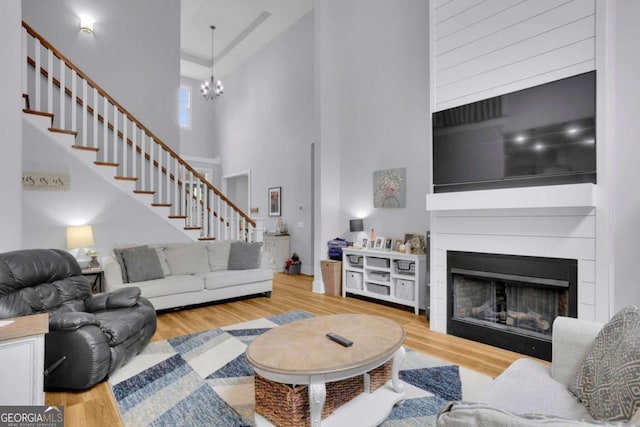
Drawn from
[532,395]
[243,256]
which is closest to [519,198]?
[532,395]

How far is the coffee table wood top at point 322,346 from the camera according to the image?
174 cm

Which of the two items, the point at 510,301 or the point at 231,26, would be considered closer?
the point at 510,301

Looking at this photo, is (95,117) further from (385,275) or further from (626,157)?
(626,157)

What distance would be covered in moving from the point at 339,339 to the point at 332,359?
0.24 metres

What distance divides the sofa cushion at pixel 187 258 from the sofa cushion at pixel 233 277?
22 centimetres

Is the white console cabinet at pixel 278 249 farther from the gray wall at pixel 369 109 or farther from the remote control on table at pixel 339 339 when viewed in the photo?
the remote control on table at pixel 339 339

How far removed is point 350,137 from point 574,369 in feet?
15.1

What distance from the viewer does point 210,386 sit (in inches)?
96.7

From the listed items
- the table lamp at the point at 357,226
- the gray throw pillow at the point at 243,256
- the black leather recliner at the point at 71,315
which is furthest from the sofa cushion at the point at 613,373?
the gray throw pillow at the point at 243,256

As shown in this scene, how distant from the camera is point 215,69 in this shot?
30.7ft

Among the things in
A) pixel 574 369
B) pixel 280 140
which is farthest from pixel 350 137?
pixel 574 369

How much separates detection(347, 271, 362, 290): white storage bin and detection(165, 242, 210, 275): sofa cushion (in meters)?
2.14

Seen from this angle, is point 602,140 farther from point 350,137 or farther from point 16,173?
point 16,173

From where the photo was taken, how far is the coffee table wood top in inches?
68.4
